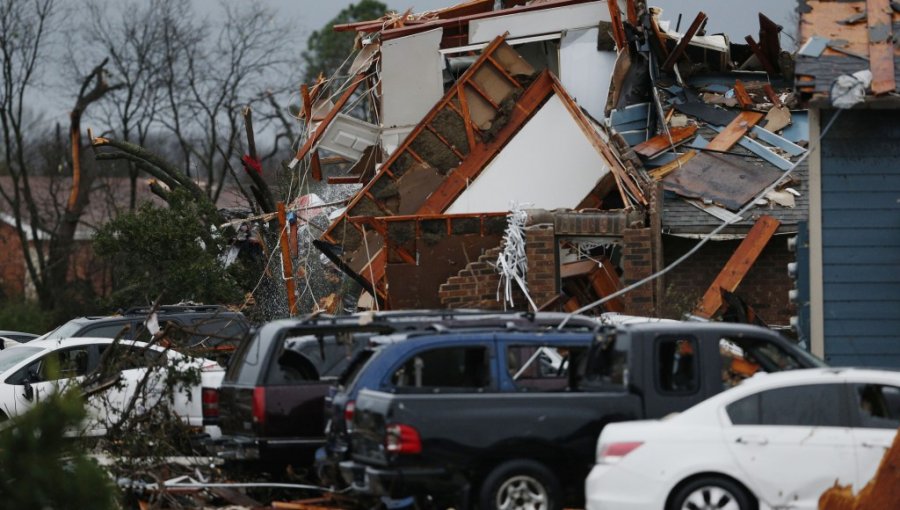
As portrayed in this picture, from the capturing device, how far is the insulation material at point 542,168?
20766mm

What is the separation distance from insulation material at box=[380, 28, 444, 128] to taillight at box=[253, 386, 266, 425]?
41.6 feet

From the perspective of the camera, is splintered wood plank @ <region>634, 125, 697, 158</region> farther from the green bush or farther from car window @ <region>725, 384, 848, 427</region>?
the green bush

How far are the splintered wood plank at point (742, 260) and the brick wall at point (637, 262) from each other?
34.3 inches

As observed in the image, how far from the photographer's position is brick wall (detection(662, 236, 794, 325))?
2039 cm

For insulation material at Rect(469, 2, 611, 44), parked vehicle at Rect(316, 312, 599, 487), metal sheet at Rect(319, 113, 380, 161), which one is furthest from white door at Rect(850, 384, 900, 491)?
metal sheet at Rect(319, 113, 380, 161)

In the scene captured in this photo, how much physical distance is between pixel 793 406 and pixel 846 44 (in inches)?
181

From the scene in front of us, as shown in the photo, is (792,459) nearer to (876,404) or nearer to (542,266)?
(876,404)

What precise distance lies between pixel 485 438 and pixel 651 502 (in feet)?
4.37

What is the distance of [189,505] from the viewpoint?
11578 millimetres

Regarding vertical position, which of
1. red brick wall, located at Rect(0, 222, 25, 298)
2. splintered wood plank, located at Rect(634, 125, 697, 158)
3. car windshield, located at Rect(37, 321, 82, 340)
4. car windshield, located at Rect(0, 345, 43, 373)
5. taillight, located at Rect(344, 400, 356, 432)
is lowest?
taillight, located at Rect(344, 400, 356, 432)

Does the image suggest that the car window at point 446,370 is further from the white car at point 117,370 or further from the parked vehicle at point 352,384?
the white car at point 117,370

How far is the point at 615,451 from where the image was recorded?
9.35m

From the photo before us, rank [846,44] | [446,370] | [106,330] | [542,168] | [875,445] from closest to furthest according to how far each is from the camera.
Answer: [875,445]
[446,370]
[846,44]
[106,330]
[542,168]

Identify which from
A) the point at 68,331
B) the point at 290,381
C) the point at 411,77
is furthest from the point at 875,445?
the point at 411,77
